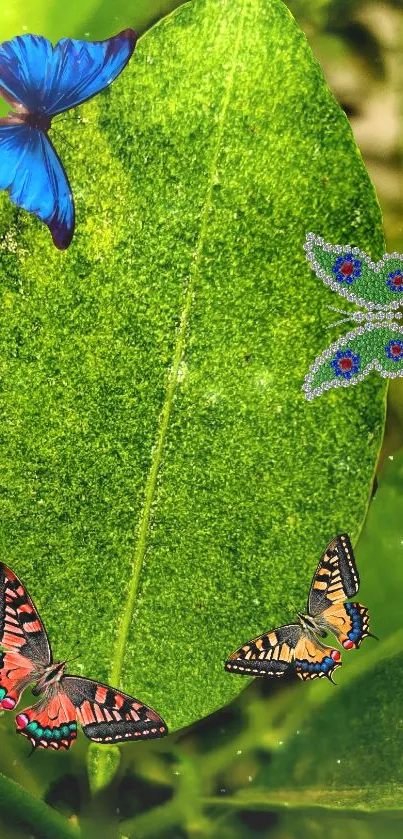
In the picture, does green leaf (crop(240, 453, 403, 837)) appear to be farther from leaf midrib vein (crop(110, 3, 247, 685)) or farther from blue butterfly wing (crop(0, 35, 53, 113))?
blue butterfly wing (crop(0, 35, 53, 113))

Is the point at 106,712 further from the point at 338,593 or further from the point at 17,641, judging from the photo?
the point at 338,593

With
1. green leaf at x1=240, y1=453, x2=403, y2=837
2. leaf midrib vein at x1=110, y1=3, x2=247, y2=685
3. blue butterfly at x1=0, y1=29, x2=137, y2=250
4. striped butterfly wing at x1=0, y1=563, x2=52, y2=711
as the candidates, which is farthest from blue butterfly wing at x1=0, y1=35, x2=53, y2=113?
green leaf at x1=240, y1=453, x2=403, y2=837

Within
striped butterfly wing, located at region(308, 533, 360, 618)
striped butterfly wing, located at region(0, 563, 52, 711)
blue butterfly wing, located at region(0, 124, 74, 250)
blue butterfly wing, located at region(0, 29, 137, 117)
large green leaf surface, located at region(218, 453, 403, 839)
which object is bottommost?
large green leaf surface, located at region(218, 453, 403, 839)

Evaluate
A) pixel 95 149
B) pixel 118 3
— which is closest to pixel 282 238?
pixel 95 149

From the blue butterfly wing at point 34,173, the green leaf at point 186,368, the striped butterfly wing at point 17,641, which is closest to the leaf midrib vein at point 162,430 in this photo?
the green leaf at point 186,368

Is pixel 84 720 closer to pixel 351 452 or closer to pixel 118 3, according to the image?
pixel 351 452

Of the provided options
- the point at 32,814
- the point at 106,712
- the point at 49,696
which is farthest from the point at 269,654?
the point at 32,814
